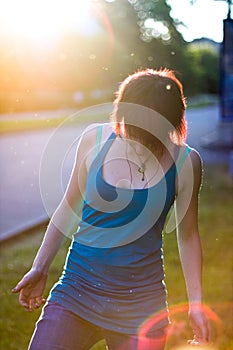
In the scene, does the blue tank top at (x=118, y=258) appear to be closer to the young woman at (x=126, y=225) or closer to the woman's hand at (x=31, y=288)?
the young woman at (x=126, y=225)

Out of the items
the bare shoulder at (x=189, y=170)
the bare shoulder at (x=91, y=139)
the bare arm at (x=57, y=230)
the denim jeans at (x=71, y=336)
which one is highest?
the bare shoulder at (x=91, y=139)

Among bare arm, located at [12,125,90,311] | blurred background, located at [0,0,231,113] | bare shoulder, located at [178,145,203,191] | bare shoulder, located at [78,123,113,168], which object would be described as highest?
bare shoulder, located at [78,123,113,168]

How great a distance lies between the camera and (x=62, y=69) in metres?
37.4

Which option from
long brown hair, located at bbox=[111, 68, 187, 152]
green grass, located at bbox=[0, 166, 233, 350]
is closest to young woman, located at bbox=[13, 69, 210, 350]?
long brown hair, located at bbox=[111, 68, 187, 152]

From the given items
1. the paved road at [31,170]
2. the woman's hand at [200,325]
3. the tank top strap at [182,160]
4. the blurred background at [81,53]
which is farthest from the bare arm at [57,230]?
the blurred background at [81,53]

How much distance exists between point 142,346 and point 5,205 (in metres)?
8.18

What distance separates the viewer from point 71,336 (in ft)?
7.69

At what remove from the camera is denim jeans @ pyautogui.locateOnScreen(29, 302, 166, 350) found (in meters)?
2.33

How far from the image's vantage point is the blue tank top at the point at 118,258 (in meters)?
2.35

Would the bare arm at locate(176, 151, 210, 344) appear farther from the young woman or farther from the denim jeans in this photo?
the denim jeans

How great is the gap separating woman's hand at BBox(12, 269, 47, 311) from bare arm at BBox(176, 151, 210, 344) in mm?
523

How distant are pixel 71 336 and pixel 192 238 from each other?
0.55m

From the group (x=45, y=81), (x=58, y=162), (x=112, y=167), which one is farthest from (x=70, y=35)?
(x=112, y=167)

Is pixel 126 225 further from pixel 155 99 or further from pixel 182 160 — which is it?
pixel 155 99
